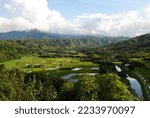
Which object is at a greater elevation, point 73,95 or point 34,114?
point 34,114

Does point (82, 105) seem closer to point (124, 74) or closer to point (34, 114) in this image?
point (34, 114)

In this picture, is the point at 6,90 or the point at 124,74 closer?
the point at 6,90

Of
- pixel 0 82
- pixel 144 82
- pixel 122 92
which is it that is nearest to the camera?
pixel 122 92

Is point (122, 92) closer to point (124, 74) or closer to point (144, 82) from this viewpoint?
point (144, 82)

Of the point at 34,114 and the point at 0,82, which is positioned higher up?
the point at 34,114

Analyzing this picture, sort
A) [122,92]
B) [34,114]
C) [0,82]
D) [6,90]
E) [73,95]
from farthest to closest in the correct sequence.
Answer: [0,82] → [6,90] → [73,95] → [122,92] → [34,114]

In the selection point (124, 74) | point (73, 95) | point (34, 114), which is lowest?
point (124, 74)

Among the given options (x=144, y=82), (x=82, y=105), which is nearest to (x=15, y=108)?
(x=82, y=105)

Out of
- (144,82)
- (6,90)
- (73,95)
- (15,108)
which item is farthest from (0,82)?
(15,108)

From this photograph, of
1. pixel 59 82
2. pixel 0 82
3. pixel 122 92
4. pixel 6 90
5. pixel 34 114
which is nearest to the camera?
pixel 34 114
